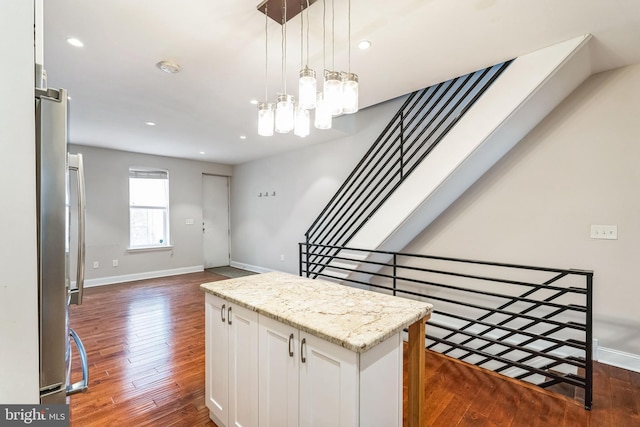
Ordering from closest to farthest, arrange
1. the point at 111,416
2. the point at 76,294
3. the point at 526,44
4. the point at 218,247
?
the point at 76,294
the point at 111,416
the point at 526,44
the point at 218,247

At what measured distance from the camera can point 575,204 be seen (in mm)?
2564

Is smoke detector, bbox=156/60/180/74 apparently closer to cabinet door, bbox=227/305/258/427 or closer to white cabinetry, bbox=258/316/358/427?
cabinet door, bbox=227/305/258/427

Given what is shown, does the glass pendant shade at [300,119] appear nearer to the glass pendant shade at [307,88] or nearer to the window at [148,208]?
the glass pendant shade at [307,88]

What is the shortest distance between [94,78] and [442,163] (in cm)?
332

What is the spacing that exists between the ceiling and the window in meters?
2.85

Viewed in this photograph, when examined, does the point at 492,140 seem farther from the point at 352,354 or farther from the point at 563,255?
the point at 352,354

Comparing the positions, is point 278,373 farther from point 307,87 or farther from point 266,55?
point 266,55

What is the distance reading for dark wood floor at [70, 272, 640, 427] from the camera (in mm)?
1872

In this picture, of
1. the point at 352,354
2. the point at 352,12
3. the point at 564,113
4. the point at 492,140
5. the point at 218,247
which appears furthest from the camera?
the point at 218,247

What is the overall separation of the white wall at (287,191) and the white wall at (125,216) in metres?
0.96

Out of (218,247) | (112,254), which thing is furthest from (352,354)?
(218,247)

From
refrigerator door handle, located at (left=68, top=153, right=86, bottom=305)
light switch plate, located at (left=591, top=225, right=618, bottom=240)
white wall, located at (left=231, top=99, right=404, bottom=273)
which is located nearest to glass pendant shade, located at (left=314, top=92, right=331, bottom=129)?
refrigerator door handle, located at (left=68, top=153, right=86, bottom=305)

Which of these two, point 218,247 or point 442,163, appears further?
point 218,247

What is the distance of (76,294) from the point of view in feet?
4.09
